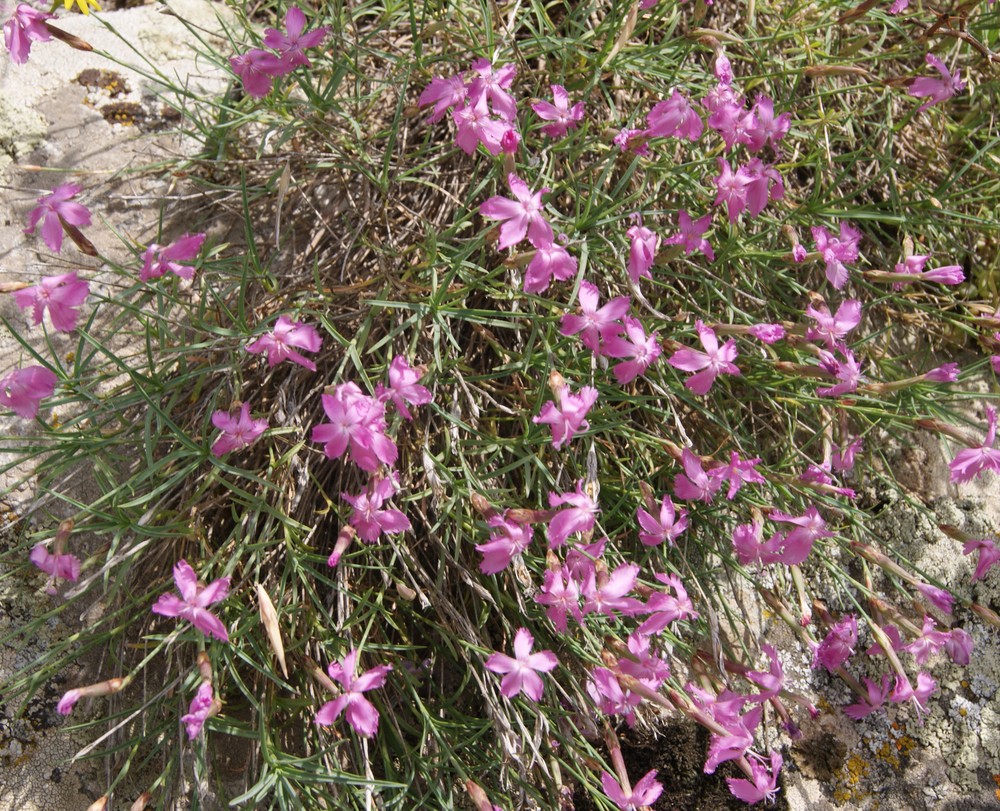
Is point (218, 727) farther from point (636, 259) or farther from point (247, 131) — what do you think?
point (247, 131)

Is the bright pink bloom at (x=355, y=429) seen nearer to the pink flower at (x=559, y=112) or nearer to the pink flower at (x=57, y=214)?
the pink flower at (x=57, y=214)

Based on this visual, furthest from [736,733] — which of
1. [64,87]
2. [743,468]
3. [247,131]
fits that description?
[64,87]

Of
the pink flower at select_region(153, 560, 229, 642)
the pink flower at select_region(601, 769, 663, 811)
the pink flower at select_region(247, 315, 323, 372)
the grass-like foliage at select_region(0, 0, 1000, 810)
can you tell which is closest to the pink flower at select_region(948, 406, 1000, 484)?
the grass-like foliage at select_region(0, 0, 1000, 810)

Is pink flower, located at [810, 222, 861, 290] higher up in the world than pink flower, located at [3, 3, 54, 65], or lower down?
lower down

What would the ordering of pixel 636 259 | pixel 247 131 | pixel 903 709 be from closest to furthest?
pixel 636 259, pixel 903 709, pixel 247 131

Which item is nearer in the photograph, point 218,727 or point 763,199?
point 218,727

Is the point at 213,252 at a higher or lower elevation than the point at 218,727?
higher

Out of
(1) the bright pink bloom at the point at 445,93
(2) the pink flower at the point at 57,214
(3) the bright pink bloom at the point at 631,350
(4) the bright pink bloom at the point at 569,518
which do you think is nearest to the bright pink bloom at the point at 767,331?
(3) the bright pink bloom at the point at 631,350

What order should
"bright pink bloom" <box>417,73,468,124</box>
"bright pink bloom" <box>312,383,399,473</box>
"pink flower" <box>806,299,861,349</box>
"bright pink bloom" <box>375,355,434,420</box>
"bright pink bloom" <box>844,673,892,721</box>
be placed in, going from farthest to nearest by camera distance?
"bright pink bloom" <box>844,673,892,721</box> → "pink flower" <box>806,299,861,349</box> → "bright pink bloom" <box>417,73,468,124</box> → "bright pink bloom" <box>375,355,434,420</box> → "bright pink bloom" <box>312,383,399,473</box>

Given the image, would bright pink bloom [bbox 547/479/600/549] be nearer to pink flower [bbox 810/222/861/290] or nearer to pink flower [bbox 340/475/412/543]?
pink flower [bbox 340/475/412/543]
